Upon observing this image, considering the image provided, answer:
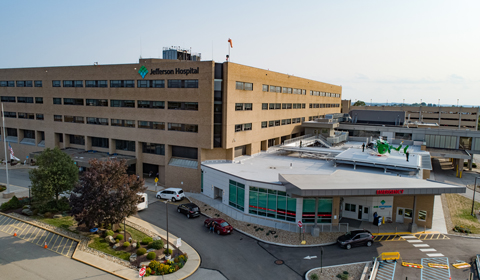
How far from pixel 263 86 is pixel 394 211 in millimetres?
26951

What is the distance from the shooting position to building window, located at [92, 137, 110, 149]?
2051 inches

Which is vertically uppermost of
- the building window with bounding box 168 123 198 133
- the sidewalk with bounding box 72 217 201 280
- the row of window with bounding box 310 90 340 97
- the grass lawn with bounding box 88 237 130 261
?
the row of window with bounding box 310 90 340 97

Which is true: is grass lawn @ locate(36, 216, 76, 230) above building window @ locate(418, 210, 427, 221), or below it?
below

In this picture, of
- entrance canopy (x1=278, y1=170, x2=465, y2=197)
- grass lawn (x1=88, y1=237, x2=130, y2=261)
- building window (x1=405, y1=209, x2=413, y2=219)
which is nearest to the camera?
grass lawn (x1=88, y1=237, x2=130, y2=261)

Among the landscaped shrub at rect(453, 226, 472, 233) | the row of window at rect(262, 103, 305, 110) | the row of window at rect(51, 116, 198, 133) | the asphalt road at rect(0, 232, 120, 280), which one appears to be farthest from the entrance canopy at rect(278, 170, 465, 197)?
the row of window at rect(262, 103, 305, 110)

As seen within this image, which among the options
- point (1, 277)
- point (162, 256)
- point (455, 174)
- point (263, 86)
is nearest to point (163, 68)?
point (263, 86)

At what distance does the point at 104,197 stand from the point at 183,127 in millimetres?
18278

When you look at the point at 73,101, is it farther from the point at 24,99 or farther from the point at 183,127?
the point at 183,127

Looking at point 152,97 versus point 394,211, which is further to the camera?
point 152,97

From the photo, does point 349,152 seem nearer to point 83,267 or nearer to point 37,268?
point 83,267

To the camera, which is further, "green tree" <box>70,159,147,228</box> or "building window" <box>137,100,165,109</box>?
"building window" <box>137,100,165,109</box>

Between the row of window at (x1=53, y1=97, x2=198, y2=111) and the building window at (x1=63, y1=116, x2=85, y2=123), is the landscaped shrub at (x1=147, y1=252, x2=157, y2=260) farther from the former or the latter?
the building window at (x1=63, y1=116, x2=85, y2=123)

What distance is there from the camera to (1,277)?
22.3 metres

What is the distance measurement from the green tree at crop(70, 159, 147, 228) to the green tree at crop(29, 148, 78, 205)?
6788 mm
